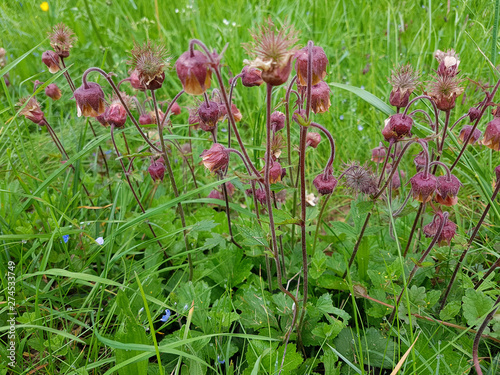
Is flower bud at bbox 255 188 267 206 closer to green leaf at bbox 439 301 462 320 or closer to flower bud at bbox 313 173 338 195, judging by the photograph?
flower bud at bbox 313 173 338 195

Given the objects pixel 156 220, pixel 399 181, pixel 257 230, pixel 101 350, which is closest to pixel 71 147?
pixel 156 220

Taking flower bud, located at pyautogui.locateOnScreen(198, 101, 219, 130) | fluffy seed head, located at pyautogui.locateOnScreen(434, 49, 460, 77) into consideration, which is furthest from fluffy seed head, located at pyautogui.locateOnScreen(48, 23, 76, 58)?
fluffy seed head, located at pyautogui.locateOnScreen(434, 49, 460, 77)

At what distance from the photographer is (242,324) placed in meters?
1.73

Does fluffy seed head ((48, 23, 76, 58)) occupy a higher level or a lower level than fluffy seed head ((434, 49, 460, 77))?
higher

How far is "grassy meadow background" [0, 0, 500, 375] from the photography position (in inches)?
61.1

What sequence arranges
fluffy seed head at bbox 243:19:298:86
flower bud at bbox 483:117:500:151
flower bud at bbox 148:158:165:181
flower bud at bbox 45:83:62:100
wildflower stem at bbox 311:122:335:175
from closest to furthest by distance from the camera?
fluffy seed head at bbox 243:19:298:86, wildflower stem at bbox 311:122:335:175, flower bud at bbox 483:117:500:151, flower bud at bbox 148:158:165:181, flower bud at bbox 45:83:62:100

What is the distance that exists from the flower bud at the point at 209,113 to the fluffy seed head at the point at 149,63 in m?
0.21

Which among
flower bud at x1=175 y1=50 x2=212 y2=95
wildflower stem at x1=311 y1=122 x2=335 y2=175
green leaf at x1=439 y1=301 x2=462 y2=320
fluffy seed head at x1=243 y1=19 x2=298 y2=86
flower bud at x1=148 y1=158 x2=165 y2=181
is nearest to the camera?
fluffy seed head at x1=243 y1=19 x2=298 y2=86

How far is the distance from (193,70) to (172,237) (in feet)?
3.94

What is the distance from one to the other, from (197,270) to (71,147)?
177cm

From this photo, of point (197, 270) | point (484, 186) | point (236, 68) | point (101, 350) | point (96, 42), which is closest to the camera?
point (484, 186)

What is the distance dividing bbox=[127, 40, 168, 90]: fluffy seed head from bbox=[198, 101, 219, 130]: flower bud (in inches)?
8.1

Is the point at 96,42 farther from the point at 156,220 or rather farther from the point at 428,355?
the point at 428,355

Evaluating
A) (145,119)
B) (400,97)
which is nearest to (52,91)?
(145,119)
